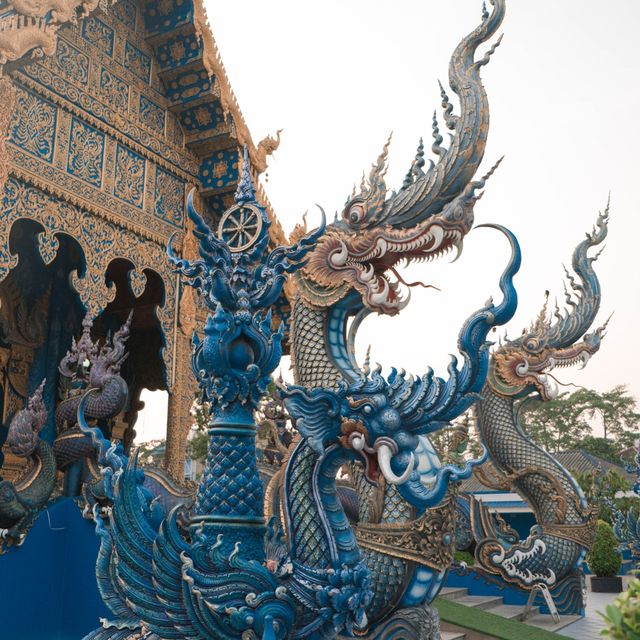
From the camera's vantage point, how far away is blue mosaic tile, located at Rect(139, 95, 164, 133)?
838 cm

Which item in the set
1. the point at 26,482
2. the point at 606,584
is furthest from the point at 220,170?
the point at 606,584

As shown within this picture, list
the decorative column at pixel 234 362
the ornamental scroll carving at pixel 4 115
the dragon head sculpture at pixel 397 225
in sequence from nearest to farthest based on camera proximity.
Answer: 1. the decorative column at pixel 234 362
2. the dragon head sculpture at pixel 397 225
3. the ornamental scroll carving at pixel 4 115

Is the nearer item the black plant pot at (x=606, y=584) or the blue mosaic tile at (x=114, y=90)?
the blue mosaic tile at (x=114, y=90)

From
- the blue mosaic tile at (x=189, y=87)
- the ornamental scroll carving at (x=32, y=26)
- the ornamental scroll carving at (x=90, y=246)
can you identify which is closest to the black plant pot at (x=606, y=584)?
the ornamental scroll carving at (x=90, y=246)

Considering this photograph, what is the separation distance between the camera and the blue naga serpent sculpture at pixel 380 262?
4.39m

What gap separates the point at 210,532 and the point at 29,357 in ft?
19.9

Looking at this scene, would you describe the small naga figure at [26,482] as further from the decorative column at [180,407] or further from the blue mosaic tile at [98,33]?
the blue mosaic tile at [98,33]

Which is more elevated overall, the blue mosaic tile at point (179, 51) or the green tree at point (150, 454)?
the blue mosaic tile at point (179, 51)

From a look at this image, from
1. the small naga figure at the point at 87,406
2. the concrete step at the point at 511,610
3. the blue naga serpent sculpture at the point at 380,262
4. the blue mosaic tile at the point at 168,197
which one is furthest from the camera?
the blue mosaic tile at the point at 168,197

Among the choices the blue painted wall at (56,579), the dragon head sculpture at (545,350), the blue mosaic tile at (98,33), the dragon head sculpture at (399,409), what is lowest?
the blue painted wall at (56,579)

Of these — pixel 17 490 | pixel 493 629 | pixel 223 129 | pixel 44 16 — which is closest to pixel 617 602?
pixel 493 629

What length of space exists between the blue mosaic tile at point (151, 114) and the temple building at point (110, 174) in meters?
0.02

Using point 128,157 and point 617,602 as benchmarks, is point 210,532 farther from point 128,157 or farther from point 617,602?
point 128,157

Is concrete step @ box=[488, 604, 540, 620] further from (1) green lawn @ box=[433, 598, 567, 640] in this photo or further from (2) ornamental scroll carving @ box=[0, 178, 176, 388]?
(2) ornamental scroll carving @ box=[0, 178, 176, 388]
